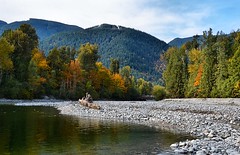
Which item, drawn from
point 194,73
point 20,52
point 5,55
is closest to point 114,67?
point 194,73

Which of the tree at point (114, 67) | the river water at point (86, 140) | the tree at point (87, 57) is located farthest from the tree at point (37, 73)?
the river water at point (86, 140)

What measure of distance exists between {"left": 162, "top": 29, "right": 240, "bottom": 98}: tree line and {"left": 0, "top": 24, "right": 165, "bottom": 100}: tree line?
1829cm

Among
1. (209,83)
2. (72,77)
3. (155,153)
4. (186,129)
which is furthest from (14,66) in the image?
(155,153)

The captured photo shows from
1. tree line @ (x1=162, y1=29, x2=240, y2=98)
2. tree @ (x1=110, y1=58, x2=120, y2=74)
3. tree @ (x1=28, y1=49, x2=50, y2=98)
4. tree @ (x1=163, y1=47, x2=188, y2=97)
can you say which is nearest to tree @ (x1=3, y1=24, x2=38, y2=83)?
tree @ (x1=28, y1=49, x2=50, y2=98)

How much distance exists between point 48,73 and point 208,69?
124ft

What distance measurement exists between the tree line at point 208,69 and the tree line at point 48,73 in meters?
18.3

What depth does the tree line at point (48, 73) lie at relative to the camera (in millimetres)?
68812

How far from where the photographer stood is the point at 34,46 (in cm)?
7888

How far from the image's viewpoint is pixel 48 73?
81.4 meters

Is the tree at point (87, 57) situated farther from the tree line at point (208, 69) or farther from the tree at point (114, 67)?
the tree line at point (208, 69)

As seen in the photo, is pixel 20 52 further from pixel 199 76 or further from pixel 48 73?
pixel 199 76

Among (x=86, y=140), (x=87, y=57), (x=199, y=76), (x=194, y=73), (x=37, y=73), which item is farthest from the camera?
(x=87, y=57)

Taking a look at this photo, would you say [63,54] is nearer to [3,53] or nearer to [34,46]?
[34,46]

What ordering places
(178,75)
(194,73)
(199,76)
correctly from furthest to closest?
1. (178,75)
2. (194,73)
3. (199,76)
